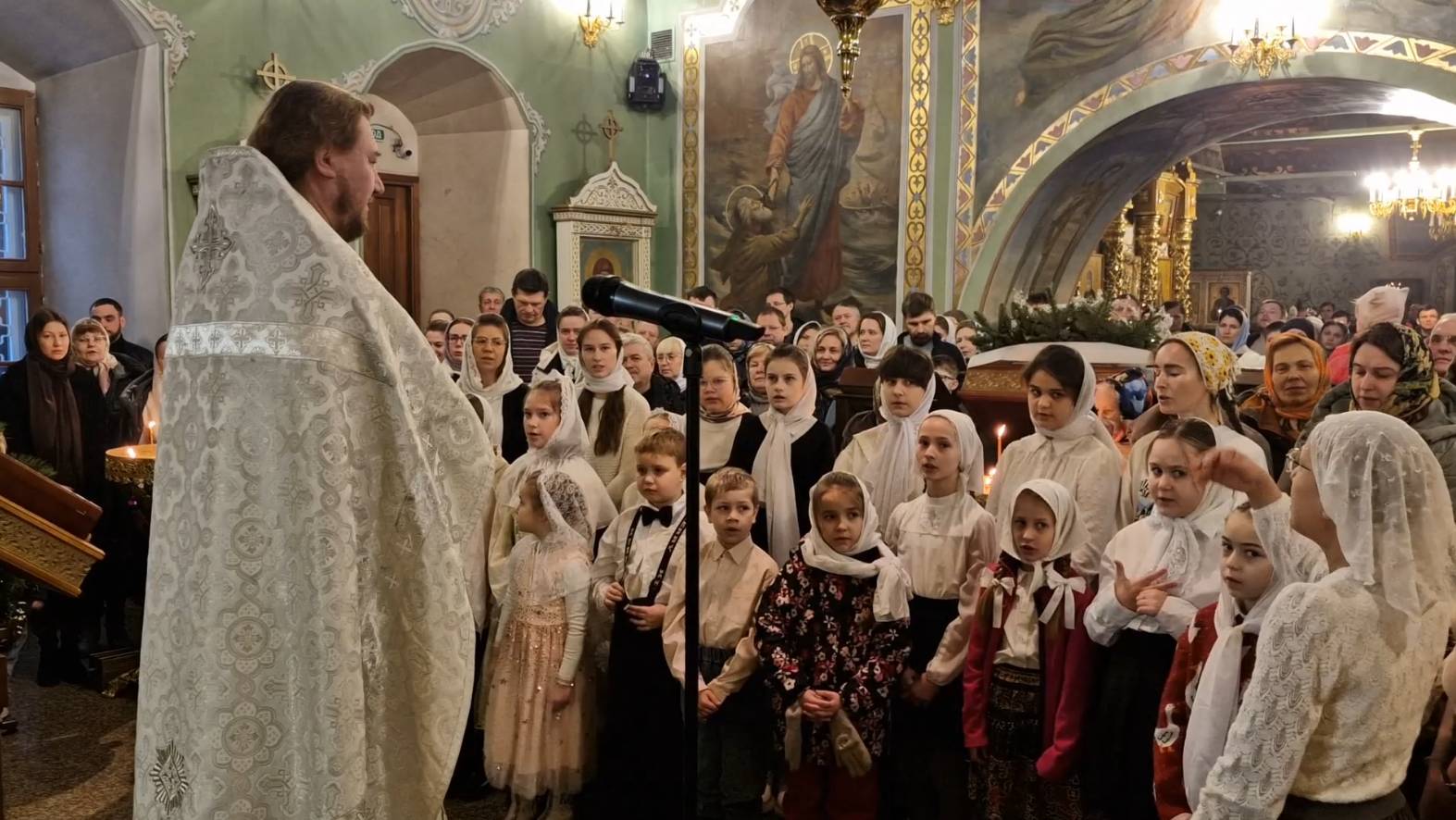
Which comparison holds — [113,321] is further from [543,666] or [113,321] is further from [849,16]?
[849,16]

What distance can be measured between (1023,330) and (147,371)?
4.69m

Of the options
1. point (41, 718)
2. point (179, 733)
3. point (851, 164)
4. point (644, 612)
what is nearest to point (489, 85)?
point (851, 164)

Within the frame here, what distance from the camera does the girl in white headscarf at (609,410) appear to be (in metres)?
4.74

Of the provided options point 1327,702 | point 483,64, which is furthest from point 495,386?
point 483,64

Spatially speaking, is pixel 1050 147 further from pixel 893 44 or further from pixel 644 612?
pixel 644 612

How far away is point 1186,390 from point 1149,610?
1007mm

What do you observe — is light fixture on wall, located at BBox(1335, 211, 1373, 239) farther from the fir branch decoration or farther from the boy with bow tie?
the boy with bow tie

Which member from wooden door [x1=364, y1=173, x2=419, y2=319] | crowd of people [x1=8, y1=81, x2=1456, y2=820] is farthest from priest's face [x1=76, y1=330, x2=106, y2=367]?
wooden door [x1=364, y1=173, x2=419, y2=319]

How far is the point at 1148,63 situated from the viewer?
964 centimetres

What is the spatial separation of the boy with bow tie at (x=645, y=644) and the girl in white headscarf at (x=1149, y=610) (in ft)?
4.41

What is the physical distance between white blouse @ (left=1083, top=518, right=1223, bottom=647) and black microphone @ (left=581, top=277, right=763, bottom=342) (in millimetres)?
1433

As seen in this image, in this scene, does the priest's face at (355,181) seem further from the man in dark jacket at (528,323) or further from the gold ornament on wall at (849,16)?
the man in dark jacket at (528,323)

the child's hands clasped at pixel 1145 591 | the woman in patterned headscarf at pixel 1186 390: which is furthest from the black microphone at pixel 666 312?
the woman in patterned headscarf at pixel 1186 390

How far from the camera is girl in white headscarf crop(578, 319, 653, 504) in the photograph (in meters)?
4.74
